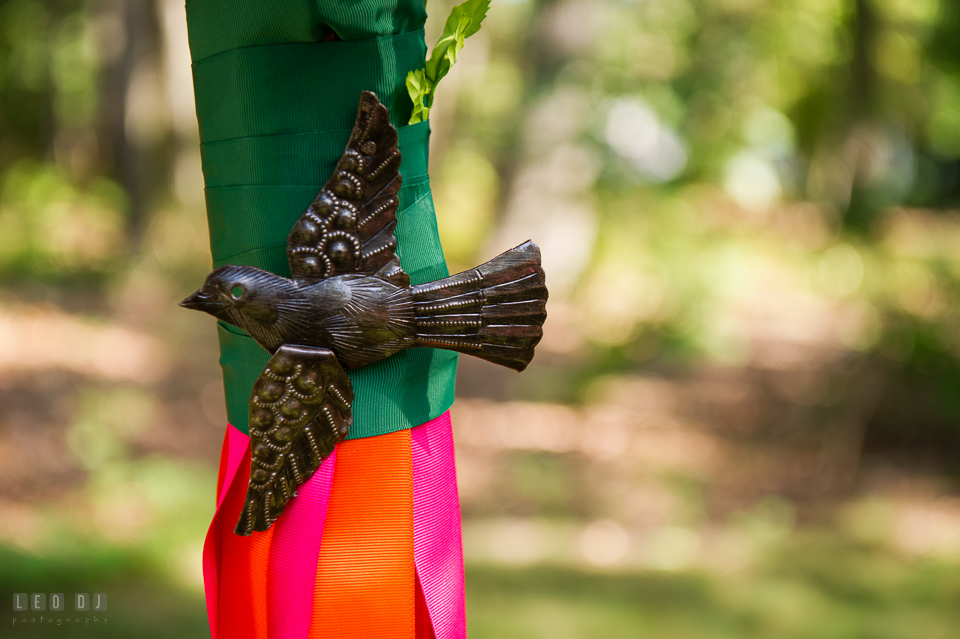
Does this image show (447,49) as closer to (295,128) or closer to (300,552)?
(295,128)

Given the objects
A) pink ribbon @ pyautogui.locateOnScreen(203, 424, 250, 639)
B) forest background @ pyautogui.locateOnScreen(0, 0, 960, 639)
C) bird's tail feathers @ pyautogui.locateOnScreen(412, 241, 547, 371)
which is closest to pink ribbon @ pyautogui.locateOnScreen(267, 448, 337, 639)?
pink ribbon @ pyautogui.locateOnScreen(203, 424, 250, 639)

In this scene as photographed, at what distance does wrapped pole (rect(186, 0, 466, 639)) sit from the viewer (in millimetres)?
1101

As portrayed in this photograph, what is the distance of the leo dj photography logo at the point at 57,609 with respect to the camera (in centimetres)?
295

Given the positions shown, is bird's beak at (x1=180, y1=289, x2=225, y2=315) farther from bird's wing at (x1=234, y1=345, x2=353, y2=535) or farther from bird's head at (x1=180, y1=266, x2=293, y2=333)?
bird's wing at (x1=234, y1=345, x2=353, y2=535)

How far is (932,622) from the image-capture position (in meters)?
3.23

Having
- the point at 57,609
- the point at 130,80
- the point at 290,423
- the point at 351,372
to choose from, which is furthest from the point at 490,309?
the point at 130,80

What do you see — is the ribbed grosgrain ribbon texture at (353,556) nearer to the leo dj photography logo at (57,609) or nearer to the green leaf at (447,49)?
the green leaf at (447,49)

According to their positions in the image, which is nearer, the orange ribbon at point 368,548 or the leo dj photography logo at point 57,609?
the orange ribbon at point 368,548

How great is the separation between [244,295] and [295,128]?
24 cm

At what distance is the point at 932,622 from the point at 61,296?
309 inches

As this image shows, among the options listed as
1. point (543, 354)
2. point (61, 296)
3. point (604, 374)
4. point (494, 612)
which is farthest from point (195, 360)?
point (494, 612)

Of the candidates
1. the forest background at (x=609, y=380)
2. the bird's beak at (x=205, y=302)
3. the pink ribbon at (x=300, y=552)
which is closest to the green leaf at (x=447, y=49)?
the bird's beak at (x=205, y=302)

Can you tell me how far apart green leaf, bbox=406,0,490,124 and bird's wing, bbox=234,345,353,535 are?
392 mm

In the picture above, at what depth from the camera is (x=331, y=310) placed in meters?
1.08
